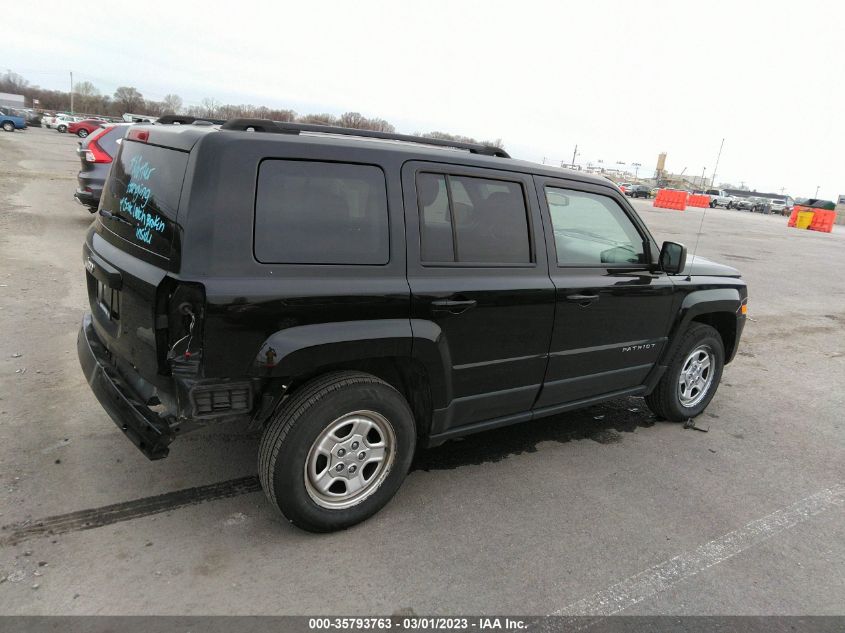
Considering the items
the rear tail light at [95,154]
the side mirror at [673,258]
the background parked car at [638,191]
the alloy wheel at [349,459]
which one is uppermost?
the background parked car at [638,191]

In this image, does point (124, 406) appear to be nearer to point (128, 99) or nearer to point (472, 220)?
point (472, 220)

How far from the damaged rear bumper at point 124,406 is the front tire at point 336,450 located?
472mm

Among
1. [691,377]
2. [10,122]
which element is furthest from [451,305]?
[10,122]

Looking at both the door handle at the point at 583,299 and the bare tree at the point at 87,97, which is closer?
the door handle at the point at 583,299

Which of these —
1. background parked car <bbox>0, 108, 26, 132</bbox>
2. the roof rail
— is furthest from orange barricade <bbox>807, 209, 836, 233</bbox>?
background parked car <bbox>0, 108, 26, 132</bbox>

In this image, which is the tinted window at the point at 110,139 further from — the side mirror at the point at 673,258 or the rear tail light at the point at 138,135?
the side mirror at the point at 673,258

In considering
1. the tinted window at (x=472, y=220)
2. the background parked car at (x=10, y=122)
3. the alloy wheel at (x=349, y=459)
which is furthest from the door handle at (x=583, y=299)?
the background parked car at (x=10, y=122)

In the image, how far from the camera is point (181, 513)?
3.13 metres

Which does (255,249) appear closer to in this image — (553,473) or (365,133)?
(365,133)

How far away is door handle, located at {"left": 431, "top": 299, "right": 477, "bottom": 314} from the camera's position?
10.3 ft

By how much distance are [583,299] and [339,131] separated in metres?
1.78

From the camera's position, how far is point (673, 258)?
4086 mm

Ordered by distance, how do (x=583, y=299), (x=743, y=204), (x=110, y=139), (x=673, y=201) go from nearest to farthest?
(x=583, y=299), (x=110, y=139), (x=673, y=201), (x=743, y=204)

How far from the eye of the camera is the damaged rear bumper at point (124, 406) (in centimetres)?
278
